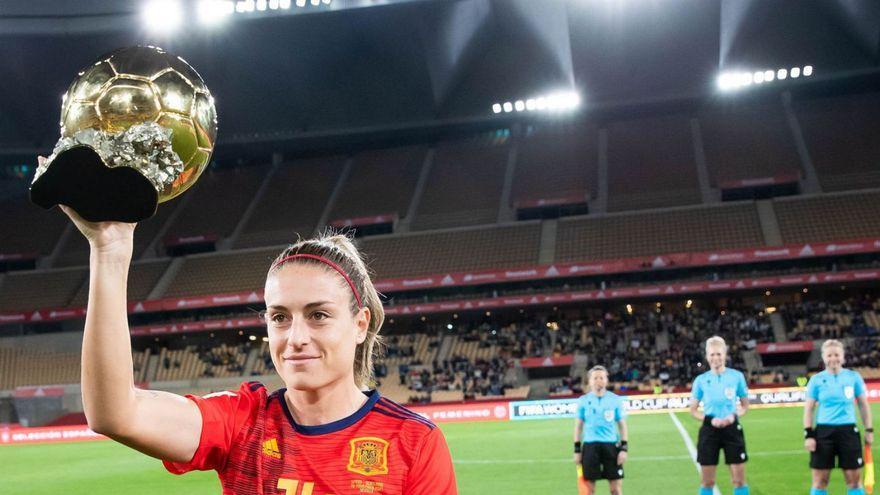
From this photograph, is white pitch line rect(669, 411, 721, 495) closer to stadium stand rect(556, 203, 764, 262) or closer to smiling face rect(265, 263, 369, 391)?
smiling face rect(265, 263, 369, 391)

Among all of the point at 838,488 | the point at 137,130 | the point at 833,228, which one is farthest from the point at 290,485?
the point at 833,228

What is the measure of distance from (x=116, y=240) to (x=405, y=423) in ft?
3.29

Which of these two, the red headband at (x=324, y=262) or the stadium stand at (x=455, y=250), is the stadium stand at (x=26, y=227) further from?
the red headband at (x=324, y=262)

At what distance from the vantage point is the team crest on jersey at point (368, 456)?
7.16 feet

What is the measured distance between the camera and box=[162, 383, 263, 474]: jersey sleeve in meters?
2.16

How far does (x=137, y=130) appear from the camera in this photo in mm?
1712

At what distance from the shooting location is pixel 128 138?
167cm

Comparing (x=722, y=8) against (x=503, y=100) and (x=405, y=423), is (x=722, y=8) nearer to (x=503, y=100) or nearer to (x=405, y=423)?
(x=503, y=100)

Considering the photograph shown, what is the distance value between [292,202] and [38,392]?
17843 millimetres

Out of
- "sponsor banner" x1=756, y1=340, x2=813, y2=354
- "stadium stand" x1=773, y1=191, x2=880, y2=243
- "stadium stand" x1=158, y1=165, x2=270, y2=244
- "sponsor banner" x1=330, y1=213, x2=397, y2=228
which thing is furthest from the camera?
"stadium stand" x1=158, y1=165, x2=270, y2=244

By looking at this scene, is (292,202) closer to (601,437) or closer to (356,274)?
(601,437)

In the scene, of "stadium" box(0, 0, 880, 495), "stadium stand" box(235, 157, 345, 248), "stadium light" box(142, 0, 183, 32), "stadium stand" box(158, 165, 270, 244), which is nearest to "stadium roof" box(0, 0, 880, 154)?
"stadium" box(0, 0, 880, 495)

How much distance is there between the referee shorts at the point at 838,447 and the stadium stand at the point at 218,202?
41130mm

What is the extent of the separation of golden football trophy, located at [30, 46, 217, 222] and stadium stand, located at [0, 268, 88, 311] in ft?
146
